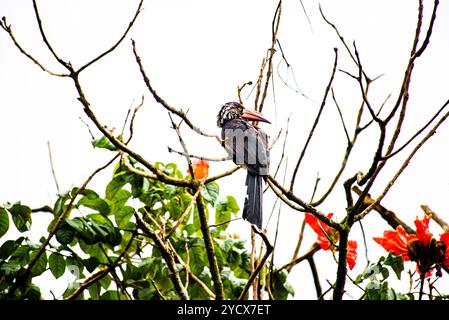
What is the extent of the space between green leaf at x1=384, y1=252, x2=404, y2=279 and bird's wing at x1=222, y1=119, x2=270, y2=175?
95 cm

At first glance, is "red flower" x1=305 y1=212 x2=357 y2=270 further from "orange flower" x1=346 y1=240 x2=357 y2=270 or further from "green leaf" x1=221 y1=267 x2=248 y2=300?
"green leaf" x1=221 y1=267 x2=248 y2=300

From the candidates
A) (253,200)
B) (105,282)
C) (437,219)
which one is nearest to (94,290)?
(105,282)

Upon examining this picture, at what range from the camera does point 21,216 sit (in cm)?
316

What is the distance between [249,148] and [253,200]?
0.59 metres

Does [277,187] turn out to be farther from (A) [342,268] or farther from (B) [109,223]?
(B) [109,223]

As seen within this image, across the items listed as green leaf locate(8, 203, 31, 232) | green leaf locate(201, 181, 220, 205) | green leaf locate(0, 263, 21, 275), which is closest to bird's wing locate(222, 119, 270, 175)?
green leaf locate(201, 181, 220, 205)

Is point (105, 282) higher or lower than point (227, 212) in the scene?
lower

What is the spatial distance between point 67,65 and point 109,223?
88 cm

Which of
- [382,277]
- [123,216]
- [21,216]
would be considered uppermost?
[123,216]

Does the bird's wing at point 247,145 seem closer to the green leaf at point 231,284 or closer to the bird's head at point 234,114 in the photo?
the bird's head at point 234,114

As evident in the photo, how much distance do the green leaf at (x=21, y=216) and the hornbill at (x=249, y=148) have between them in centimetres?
111

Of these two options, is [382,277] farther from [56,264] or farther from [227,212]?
[56,264]

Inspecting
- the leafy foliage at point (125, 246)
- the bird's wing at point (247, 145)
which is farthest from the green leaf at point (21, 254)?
the bird's wing at point (247, 145)
